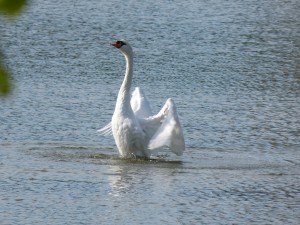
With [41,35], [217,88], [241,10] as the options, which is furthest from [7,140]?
[241,10]

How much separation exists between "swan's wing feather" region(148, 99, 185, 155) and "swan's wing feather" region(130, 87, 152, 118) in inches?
25.4

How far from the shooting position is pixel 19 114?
11883 mm

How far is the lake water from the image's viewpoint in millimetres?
7945

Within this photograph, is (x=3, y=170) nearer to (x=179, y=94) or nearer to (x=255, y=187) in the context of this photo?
(x=255, y=187)

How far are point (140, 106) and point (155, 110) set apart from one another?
1636 mm

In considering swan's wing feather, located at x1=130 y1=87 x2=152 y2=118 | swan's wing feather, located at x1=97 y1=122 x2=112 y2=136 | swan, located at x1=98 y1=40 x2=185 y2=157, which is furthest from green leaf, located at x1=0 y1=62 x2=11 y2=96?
swan's wing feather, located at x1=130 y1=87 x2=152 y2=118

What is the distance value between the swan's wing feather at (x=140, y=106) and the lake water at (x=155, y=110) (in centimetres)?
54

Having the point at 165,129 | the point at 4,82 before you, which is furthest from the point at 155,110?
the point at 4,82

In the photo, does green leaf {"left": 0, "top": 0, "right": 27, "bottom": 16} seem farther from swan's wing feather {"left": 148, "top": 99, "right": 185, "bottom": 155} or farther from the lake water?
swan's wing feather {"left": 148, "top": 99, "right": 185, "bottom": 155}

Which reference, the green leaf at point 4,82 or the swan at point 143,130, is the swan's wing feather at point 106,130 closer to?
the swan at point 143,130

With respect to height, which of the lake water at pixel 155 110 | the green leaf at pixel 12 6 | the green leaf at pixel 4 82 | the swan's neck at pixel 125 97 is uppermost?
the green leaf at pixel 12 6

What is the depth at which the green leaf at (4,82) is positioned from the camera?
6.78 ft

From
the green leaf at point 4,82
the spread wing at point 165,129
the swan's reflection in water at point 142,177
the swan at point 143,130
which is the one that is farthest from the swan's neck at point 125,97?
the green leaf at point 4,82

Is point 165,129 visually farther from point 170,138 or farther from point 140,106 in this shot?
point 140,106
